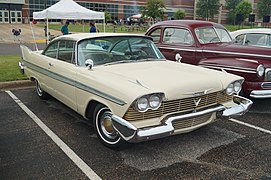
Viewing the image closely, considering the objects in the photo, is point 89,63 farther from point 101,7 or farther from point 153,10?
point 101,7

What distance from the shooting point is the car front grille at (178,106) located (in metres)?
3.30

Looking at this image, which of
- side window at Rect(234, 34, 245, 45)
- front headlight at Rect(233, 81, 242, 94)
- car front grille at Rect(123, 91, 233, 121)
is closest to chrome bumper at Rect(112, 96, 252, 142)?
car front grille at Rect(123, 91, 233, 121)

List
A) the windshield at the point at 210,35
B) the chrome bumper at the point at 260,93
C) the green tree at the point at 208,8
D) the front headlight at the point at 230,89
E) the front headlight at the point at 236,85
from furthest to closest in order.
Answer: the green tree at the point at 208,8 < the windshield at the point at 210,35 < the chrome bumper at the point at 260,93 < the front headlight at the point at 236,85 < the front headlight at the point at 230,89

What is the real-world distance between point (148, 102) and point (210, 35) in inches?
170

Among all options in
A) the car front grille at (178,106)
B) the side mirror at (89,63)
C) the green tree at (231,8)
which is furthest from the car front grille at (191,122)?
the green tree at (231,8)

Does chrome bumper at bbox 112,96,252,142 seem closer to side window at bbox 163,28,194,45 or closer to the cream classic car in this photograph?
the cream classic car

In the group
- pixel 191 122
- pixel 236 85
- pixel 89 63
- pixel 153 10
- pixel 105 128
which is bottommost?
pixel 105 128

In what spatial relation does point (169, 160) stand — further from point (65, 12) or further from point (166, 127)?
point (65, 12)

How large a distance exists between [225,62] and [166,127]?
126 inches

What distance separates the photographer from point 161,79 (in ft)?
12.0

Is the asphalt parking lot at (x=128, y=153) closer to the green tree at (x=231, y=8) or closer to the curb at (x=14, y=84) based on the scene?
the curb at (x=14, y=84)

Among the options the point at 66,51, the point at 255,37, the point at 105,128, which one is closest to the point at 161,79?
the point at 105,128

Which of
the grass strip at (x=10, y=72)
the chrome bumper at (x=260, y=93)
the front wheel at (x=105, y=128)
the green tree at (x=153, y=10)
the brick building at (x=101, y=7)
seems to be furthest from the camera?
the brick building at (x=101, y=7)

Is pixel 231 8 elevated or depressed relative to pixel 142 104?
elevated
